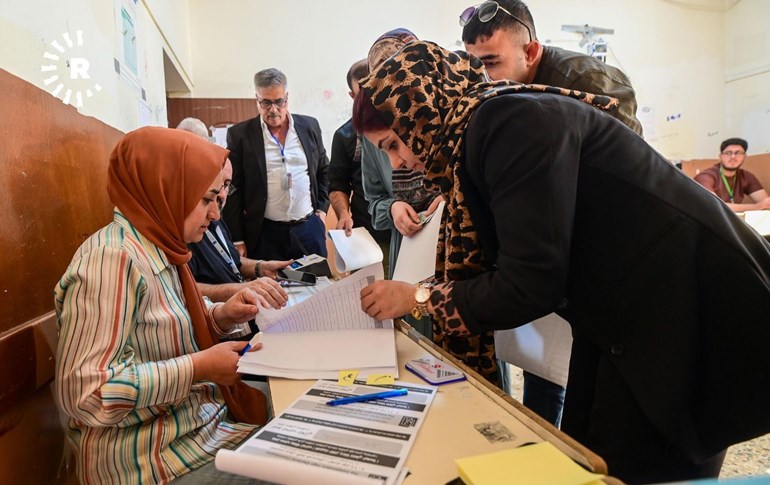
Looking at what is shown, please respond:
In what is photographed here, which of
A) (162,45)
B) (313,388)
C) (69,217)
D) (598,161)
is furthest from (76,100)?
(162,45)

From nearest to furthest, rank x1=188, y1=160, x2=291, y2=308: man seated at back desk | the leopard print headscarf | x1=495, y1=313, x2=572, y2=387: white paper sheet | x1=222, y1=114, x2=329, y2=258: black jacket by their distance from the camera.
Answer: the leopard print headscarf → x1=495, y1=313, x2=572, y2=387: white paper sheet → x1=188, y1=160, x2=291, y2=308: man seated at back desk → x1=222, y1=114, x2=329, y2=258: black jacket

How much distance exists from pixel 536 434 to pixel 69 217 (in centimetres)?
107

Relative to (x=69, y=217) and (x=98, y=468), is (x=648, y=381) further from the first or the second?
(x=69, y=217)

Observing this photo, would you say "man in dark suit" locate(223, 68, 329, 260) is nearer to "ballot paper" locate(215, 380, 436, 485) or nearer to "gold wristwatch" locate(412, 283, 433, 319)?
"gold wristwatch" locate(412, 283, 433, 319)

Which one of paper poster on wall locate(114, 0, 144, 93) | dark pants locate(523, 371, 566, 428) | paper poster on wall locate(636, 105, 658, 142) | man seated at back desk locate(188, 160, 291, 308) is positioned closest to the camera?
dark pants locate(523, 371, 566, 428)

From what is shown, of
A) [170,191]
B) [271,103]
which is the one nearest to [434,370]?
[170,191]

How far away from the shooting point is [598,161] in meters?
0.78

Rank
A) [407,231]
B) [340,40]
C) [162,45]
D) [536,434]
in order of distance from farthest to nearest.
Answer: [340,40] < [162,45] < [407,231] < [536,434]

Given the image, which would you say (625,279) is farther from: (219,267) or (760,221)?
(760,221)

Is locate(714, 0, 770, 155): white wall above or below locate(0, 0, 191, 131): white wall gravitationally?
above

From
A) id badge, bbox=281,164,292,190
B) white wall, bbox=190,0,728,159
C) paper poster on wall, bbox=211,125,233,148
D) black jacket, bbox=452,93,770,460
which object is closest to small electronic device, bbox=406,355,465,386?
black jacket, bbox=452,93,770,460

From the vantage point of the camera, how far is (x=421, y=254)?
54.7 inches

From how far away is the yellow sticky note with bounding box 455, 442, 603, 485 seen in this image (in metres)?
0.49

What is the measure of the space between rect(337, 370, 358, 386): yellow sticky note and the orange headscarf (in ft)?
1.06
